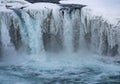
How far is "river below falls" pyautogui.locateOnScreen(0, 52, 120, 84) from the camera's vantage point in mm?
9727

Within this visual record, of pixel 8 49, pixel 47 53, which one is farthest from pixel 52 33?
pixel 8 49

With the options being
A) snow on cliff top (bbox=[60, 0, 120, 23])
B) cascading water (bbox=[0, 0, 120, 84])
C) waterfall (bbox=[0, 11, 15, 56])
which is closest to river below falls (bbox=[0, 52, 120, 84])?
cascading water (bbox=[0, 0, 120, 84])

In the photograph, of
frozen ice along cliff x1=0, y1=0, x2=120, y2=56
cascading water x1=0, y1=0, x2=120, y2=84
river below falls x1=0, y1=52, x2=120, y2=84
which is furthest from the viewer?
frozen ice along cliff x1=0, y1=0, x2=120, y2=56

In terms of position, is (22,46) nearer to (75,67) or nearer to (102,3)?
(75,67)

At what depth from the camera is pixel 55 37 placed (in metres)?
11.3

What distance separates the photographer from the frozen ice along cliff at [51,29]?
11.0 metres

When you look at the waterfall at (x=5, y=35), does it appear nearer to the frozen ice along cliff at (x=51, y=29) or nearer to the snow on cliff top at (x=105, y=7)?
the frozen ice along cliff at (x=51, y=29)

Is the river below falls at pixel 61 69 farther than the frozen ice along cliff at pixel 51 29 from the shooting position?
No

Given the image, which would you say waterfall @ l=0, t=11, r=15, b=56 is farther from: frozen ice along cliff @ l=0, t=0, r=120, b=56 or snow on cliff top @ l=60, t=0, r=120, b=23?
snow on cliff top @ l=60, t=0, r=120, b=23

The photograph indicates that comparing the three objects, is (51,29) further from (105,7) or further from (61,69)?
(105,7)

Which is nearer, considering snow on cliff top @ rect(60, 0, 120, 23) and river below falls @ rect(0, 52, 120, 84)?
river below falls @ rect(0, 52, 120, 84)

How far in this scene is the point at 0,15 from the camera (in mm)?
10914

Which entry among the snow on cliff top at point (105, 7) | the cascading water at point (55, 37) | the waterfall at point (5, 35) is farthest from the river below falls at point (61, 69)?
the snow on cliff top at point (105, 7)

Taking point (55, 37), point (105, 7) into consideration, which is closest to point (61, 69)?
point (55, 37)
